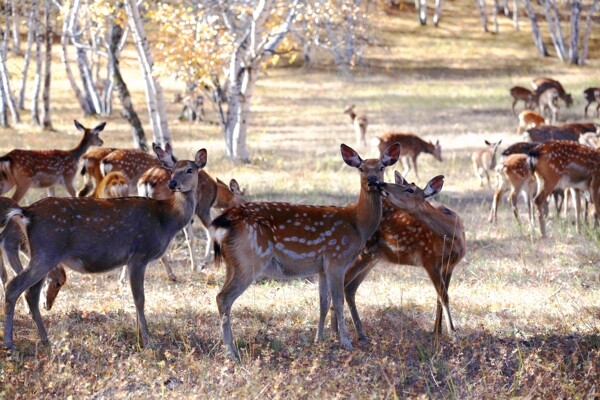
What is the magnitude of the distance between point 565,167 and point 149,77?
671 cm

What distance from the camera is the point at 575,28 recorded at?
42.8 meters

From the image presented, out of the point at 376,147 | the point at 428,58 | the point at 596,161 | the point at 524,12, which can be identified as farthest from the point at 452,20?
the point at 596,161

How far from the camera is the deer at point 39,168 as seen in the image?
12.5 metres

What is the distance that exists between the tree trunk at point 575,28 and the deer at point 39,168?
33.0 meters

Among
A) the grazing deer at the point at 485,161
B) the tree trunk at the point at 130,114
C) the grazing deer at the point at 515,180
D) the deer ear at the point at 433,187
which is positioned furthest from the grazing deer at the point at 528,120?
the deer ear at the point at 433,187

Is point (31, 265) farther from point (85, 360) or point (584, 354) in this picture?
point (584, 354)

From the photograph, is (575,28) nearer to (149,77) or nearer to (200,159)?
(149,77)

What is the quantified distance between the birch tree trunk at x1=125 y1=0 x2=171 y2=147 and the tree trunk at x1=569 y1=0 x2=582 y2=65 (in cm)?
3069

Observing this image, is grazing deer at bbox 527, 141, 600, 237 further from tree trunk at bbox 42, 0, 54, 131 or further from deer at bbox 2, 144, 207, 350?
tree trunk at bbox 42, 0, 54, 131

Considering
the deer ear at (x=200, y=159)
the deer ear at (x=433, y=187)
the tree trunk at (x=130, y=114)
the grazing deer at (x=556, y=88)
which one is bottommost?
the grazing deer at (x=556, y=88)

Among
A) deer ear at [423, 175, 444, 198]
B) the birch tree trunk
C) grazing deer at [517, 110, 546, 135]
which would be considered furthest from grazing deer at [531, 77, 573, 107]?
deer ear at [423, 175, 444, 198]

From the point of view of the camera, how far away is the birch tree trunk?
14461 mm

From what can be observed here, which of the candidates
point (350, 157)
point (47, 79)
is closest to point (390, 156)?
point (350, 157)

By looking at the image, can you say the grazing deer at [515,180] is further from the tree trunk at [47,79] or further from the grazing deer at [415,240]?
the tree trunk at [47,79]
